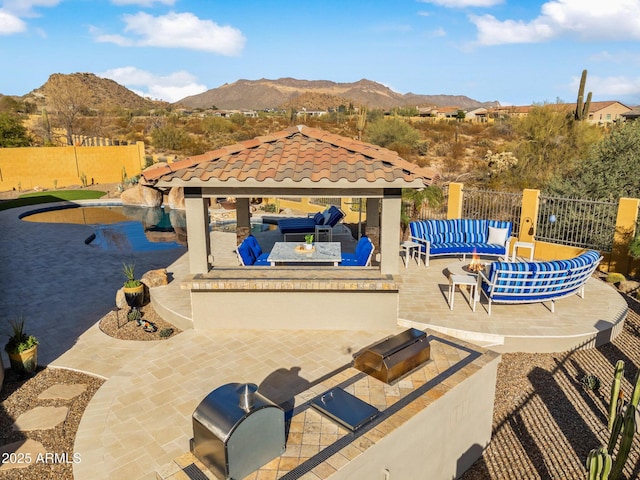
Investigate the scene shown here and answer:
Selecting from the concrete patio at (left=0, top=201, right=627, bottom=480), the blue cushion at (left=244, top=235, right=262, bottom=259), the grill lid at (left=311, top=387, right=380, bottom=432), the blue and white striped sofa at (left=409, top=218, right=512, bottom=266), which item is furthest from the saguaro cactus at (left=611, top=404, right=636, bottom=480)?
the blue cushion at (left=244, top=235, right=262, bottom=259)

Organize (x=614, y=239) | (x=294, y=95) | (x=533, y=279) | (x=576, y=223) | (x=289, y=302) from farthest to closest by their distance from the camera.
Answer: (x=294, y=95)
(x=576, y=223)
(x=614, y=239)
(x=533, y=279)
(x=289, y=302)

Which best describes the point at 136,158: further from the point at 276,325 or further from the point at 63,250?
the point at 276,325

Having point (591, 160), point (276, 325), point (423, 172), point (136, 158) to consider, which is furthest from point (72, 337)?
point (136, 158)

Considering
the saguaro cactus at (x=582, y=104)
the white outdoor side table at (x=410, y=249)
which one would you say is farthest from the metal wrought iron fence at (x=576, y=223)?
the saguaro cactus at (x=582, y=104)

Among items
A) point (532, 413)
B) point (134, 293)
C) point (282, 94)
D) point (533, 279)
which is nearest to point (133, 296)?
point (134, 293)

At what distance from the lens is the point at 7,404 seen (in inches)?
277

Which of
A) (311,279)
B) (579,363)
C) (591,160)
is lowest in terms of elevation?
(579,363)

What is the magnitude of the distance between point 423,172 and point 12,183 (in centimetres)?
3569

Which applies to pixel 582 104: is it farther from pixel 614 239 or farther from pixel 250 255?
pixel 250 255

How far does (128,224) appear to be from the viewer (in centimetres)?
2344

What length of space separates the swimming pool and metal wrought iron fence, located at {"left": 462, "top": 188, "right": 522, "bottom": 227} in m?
9.36

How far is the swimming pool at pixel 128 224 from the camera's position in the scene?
1862cm

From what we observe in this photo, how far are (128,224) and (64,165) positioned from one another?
15.9 m

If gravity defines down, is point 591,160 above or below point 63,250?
above
